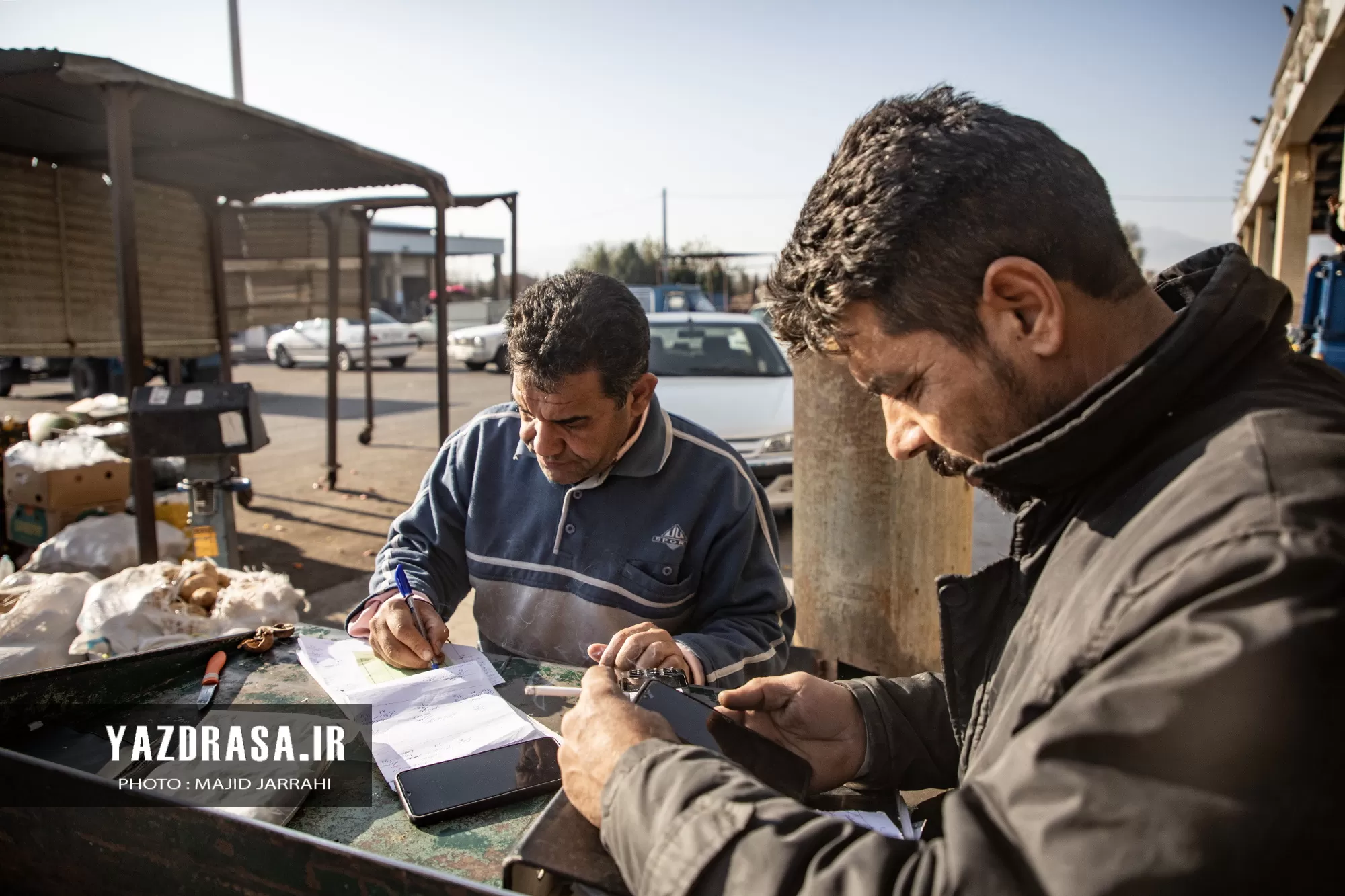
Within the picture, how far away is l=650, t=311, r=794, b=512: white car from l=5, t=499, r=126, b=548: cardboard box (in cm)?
329

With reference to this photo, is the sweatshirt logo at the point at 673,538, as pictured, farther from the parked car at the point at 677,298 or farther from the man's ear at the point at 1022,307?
the parked car at the point at 677,298

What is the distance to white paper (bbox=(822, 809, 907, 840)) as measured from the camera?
1.29 meters

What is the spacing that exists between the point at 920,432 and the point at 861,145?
1.25 ft

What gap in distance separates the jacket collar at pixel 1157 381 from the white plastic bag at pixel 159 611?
7.99 ft

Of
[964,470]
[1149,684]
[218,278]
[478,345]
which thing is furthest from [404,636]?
[478,345]

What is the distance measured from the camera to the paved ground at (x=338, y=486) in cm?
510

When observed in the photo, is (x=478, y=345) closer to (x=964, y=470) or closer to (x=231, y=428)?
(x=231, y=428)

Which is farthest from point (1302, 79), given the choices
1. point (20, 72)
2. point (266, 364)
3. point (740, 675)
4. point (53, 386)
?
point (266, 364)

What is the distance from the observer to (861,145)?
1.07 m

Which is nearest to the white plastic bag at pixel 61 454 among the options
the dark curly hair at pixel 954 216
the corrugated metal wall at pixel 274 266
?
the corrugated metal wall at pixel 274 266

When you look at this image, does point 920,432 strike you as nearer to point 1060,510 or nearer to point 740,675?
point 1060,510

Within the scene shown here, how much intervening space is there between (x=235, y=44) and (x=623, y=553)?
9648 millimetres

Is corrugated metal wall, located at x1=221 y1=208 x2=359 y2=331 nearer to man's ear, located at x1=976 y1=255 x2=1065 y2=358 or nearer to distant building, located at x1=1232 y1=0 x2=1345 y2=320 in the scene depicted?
man's ear, located at x1=976 y1=255 x2=1065 y2=358

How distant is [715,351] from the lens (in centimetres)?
705
